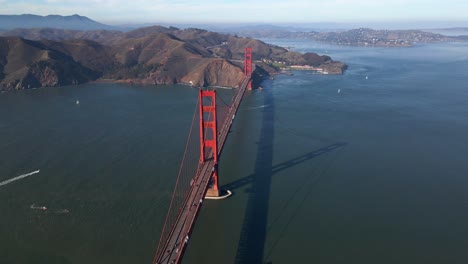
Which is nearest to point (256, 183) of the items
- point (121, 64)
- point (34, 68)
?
point (34, 68)

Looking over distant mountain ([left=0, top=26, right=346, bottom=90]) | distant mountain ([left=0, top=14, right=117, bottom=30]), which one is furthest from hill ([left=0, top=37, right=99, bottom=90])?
distant mountain ([left=0, top=14, right=117, bottom=30])

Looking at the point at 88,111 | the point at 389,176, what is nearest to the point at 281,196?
the point at 389,176

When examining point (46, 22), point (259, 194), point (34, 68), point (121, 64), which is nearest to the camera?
point (259, 194)

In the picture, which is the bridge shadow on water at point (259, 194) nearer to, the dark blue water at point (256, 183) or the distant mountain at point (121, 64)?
the dark blue water at point (256, 183)

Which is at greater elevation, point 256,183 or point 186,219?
point 186,219

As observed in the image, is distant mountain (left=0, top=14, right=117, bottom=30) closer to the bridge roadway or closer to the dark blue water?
the dark blue water

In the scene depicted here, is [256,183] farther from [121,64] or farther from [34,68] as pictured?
[121,64]

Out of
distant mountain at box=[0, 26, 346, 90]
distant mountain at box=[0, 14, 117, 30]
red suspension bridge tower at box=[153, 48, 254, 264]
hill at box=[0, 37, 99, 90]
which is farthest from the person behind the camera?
distant mountain at box=[0, 14, 117, 30]
